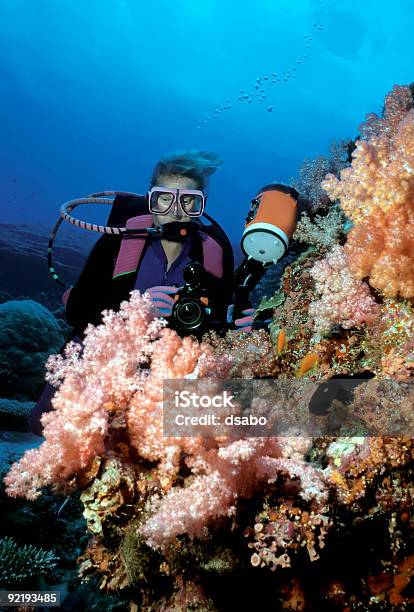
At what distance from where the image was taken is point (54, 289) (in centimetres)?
1838

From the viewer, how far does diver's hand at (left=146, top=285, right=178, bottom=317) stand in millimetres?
2740

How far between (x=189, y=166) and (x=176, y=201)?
51 cm

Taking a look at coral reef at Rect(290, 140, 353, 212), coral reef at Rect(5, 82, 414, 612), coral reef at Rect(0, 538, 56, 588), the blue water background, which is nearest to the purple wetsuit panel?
coral reef at Rect(290, 140, 353, 212)

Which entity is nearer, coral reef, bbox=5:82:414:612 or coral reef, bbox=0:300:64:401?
coral reef, bbox=5:82:414:612

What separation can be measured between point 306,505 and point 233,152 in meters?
126

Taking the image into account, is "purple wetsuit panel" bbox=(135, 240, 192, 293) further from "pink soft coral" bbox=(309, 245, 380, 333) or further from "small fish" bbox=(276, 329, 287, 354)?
"pink soft coral" bbox=(309, 245, 380, 333)

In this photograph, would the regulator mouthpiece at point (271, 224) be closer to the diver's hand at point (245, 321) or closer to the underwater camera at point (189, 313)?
the diver's hand at point (245, 321)

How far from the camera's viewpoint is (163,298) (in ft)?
9.12

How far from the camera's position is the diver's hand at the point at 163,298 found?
274 centimetres

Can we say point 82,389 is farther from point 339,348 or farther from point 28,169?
point 28,169

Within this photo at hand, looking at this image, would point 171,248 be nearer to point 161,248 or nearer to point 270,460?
point 161,248

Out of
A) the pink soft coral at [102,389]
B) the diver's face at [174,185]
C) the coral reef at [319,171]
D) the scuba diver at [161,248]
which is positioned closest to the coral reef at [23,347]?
the scuba diver at [161,248]

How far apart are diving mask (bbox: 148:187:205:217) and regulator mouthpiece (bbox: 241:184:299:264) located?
139 cm

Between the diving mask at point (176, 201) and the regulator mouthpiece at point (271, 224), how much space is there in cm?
139
